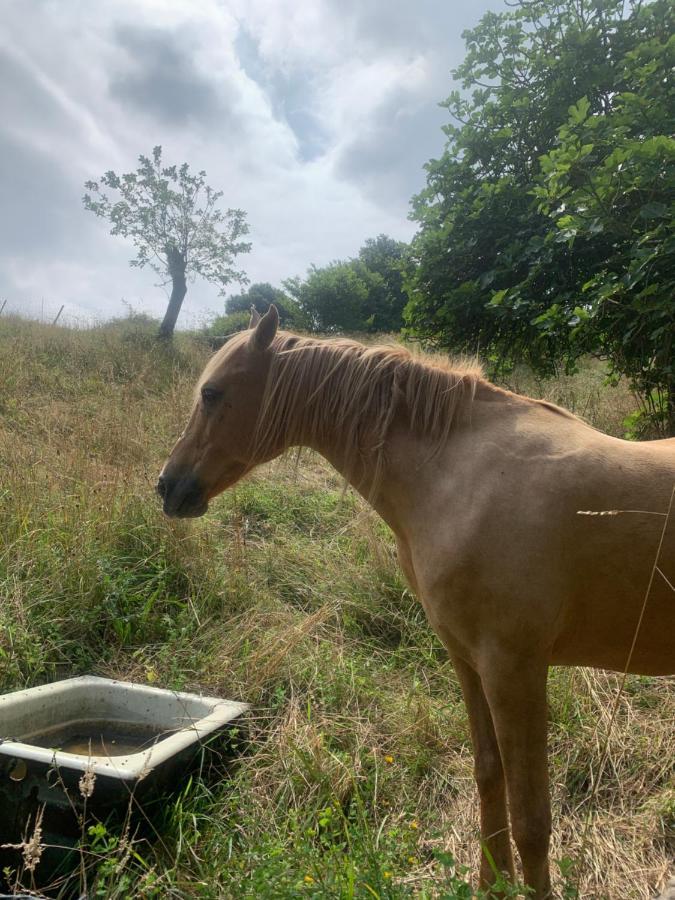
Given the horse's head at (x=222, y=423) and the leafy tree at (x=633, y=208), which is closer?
the horse's head at (x=222, y=423)

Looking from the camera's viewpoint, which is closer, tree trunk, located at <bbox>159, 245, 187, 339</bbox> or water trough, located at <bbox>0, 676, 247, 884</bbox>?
water trough, located at <bbox>0, 676, 247, 884</bbox>

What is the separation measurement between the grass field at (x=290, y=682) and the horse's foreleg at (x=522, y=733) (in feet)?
0.53

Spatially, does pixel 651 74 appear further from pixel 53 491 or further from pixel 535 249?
pixel 53 491

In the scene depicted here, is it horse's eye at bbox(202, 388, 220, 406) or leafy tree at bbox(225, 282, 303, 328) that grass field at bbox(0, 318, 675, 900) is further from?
leafy tree at bbox(225, 282, 303, 328)

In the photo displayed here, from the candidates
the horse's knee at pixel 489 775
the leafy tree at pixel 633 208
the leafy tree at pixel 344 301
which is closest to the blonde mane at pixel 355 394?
the horse's knee at pixel 489 775

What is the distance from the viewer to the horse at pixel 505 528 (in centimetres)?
151

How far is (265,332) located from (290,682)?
2009mm

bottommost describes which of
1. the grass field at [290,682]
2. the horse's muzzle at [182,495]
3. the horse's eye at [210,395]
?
the grass field at [290,682]

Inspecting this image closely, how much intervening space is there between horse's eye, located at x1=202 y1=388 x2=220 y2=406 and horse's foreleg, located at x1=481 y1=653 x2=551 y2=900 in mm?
1350

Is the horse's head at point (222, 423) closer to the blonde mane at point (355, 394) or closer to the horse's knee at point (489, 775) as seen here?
the blonde mane at point (355, 394)

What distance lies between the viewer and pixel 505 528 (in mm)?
1523

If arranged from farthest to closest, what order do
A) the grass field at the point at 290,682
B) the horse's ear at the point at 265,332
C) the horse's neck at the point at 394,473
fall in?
the horse's ear at the point at 265,332 → the grass field at the point at 290,682 → the horse's neck at the point at 394,473

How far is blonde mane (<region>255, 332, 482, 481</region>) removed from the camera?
188 centimetres

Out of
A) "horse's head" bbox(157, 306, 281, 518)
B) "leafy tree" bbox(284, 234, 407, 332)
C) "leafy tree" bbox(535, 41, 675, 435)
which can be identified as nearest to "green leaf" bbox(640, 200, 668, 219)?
"leafy tree" bbox(535, 41, 675, 435)
